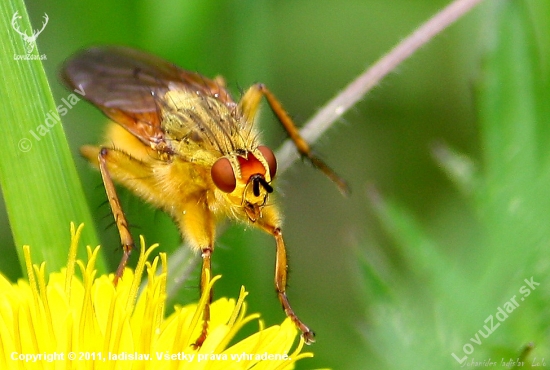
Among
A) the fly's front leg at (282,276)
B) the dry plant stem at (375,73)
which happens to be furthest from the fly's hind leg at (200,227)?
the dry plant stem at (375,73)

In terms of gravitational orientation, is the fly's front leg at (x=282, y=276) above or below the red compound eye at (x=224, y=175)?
below

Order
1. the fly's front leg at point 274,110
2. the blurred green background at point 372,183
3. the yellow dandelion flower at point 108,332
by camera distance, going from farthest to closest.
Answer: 1. the fly's front leg at point 274,110
2. the blurred green background at point 372,183
3. the yellow dandelion flower at point 108,332

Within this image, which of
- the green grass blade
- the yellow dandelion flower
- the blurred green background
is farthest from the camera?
the blurred green background

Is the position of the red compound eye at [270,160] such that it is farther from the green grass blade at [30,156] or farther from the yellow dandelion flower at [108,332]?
the green grass blade at [30,156]

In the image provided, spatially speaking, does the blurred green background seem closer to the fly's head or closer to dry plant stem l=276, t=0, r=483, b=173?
dry plant stem l=276, t=0, r=483, b=173

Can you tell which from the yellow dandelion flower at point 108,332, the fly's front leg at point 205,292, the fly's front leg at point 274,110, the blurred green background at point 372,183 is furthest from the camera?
the fly's front leg at point 274,110

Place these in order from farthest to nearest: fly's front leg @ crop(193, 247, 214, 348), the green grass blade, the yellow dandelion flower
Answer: the green grass blade → fly's front leg @ crop(193, 247, 214, 348) → the yellow dandelion flower

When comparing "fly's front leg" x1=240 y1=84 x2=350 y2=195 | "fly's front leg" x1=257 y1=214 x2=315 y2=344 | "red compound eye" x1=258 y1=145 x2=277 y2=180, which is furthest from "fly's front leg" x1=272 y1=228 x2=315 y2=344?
"fly's front leg" x1=240 y1=84 x2=350 y2=195

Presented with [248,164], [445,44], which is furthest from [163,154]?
[445,44]
